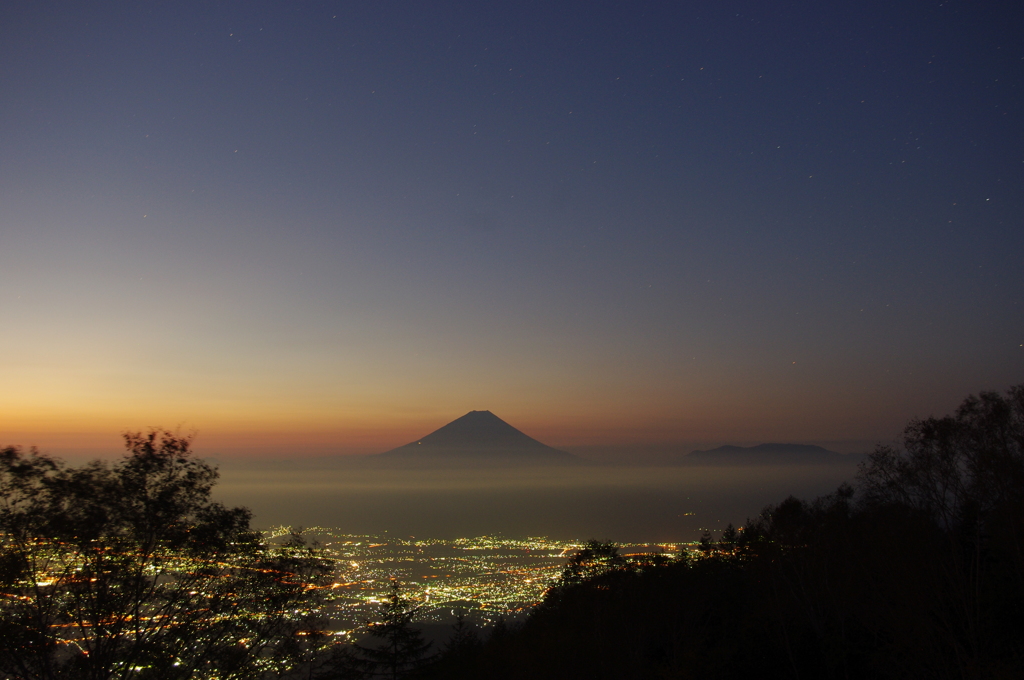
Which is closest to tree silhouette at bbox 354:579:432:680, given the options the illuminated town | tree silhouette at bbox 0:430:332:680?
the illuminated town

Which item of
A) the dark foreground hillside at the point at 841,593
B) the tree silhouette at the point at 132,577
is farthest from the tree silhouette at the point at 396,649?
the tree silhouette at the point at 132,577

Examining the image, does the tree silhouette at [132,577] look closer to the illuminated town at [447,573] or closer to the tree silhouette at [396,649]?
the tree silhouette at [396,649]

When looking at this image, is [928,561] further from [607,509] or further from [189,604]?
[607,509]

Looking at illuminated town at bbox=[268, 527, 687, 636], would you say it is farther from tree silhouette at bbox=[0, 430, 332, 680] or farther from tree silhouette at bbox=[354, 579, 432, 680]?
tree silhouette at bbox=[0, 430, 332, 680]

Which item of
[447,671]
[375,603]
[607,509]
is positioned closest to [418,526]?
[607,509]

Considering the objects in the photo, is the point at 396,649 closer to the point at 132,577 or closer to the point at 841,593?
the point at 841,593

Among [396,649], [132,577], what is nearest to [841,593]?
[396,649]
